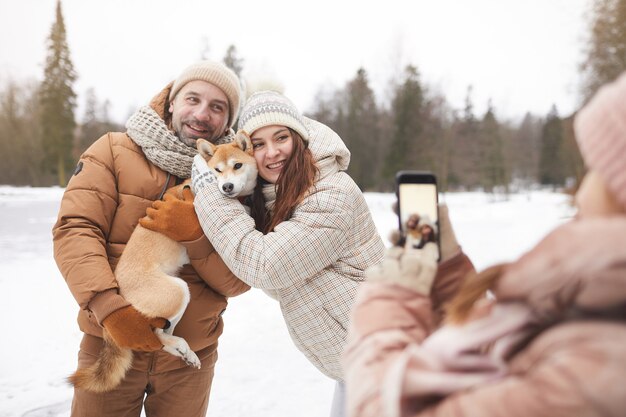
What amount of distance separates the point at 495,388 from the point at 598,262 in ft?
0.89

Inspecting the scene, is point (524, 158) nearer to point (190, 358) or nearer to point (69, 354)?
point (69, 354)

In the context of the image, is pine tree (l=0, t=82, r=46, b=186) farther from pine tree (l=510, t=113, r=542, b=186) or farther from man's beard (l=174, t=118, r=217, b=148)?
pine tree (l=510, t=113, r=542, b=186)

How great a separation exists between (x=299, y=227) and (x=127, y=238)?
43.3 inches

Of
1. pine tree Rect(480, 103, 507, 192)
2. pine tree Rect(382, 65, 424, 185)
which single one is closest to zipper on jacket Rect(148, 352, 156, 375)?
pine tree Rect(382, 65, 424, 185)

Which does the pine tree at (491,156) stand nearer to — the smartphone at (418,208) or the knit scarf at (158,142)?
the knit scarf at (158,142)

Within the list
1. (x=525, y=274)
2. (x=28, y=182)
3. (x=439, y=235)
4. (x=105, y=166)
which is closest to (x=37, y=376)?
(x=105, y=166)

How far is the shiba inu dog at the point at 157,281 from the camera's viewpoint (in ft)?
6.64

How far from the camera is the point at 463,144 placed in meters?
28.0

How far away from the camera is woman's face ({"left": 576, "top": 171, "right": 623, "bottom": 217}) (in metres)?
0.71

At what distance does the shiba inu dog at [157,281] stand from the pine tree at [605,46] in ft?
30.4

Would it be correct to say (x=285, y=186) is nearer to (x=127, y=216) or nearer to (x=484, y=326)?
(x=127, y=216)

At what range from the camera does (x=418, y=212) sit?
1093mm

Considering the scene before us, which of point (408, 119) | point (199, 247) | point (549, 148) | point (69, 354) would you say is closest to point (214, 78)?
point (199, 247)

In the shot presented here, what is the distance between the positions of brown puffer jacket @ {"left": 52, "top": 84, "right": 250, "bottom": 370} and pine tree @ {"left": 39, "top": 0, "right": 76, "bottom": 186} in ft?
79.7
